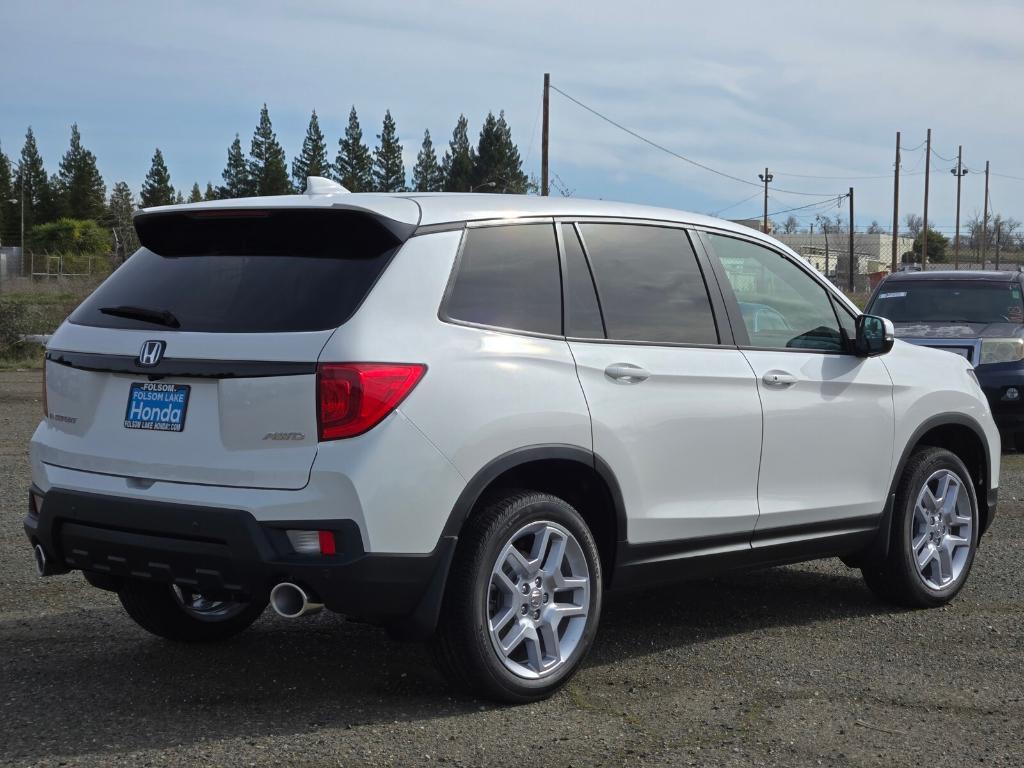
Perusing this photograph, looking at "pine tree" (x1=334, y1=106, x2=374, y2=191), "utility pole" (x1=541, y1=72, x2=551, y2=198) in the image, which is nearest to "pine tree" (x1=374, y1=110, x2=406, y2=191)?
"pine tree" (x1=334, y1=106, x2=374, y2=191)

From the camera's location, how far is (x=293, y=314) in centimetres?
455

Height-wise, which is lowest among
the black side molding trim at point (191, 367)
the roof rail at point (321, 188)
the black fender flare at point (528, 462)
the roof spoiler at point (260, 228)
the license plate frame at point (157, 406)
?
the black fender flare at point (528, 462)

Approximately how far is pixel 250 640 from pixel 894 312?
9714 mm

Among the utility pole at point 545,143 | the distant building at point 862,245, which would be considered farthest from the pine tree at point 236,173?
the utility pole at point 545,143

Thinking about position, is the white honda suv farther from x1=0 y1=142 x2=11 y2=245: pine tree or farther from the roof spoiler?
x1=0 y1=142 x2=11 y2=245: pine tree

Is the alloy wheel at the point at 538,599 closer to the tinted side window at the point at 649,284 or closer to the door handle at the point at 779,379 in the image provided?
the tinted side window at the point at 649,284

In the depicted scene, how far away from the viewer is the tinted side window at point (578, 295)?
518cm

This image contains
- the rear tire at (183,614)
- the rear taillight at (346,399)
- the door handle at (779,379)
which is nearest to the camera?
the rear taillight at (346,399)

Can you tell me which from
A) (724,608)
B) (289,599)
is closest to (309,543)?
(289,599)

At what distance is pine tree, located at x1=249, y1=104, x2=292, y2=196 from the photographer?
375 ft

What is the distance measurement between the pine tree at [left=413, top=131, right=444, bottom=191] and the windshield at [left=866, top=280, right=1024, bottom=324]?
4601 inches

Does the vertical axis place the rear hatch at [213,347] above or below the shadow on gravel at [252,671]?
above

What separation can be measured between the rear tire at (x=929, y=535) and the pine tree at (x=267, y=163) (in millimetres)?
110004

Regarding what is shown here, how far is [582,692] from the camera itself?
5.20 meters
